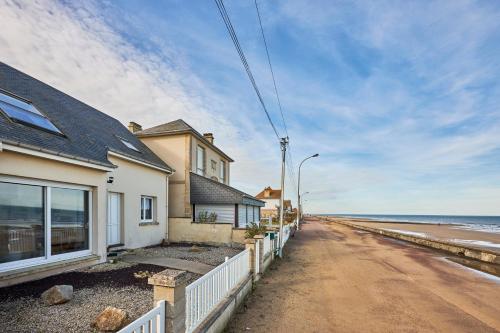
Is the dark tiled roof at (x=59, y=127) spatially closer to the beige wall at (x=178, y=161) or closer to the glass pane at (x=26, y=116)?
the glass pane at (x=26, y=116)

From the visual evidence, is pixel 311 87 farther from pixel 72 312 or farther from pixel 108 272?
pixel 72 312

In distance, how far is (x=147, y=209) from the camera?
13.4 m

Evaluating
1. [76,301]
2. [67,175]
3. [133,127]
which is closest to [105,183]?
[67,175]

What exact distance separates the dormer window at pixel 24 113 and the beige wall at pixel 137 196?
101 inches

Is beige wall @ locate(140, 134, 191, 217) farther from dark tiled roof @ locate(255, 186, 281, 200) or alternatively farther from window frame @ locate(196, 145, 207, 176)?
dark tiled roof @ locate(255, 186, 281, 200)

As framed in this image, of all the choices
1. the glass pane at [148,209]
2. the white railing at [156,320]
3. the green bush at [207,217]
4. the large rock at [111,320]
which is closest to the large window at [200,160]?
the green bush at [207,217]

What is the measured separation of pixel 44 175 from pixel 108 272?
2991mm

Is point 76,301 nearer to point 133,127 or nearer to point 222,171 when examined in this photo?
point 133,127

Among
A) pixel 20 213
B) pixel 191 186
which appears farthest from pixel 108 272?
pixel 191 186

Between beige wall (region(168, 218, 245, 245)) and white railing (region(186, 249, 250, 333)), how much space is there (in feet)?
Result: 23.1

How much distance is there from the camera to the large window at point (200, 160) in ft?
59.7

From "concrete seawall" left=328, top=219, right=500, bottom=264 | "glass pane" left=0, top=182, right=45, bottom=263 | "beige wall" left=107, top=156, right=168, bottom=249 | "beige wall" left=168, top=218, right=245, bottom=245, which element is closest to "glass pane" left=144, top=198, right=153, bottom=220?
"beige wall" left=107, top=156, right=168, bottom=249

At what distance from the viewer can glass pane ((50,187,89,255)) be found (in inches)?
289

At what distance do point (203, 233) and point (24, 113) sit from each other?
9.05 m
